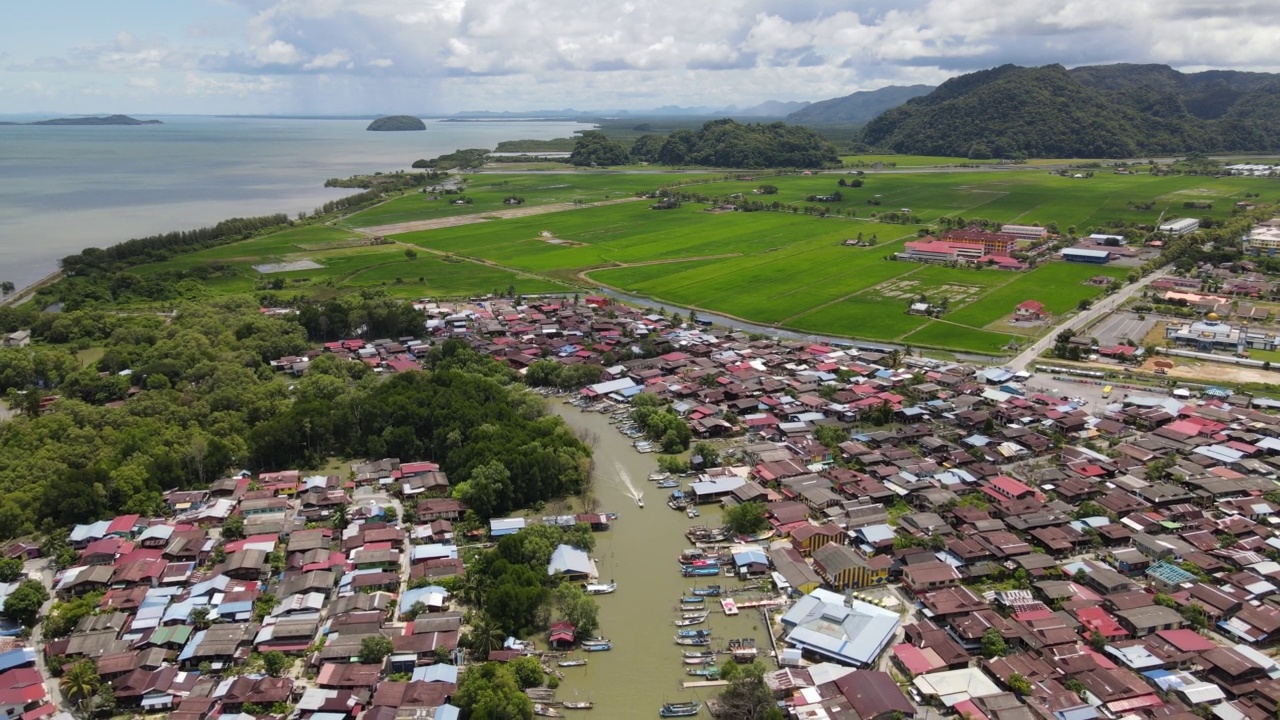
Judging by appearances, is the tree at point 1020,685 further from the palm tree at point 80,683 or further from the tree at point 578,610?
the palm tree at point 80,683

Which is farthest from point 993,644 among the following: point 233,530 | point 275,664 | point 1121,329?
point 1121,329

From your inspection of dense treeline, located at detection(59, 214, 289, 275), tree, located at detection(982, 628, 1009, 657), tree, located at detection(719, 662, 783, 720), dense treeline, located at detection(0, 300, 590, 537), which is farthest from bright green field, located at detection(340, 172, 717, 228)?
tree, located at detection(982, 628, 1009, 657)

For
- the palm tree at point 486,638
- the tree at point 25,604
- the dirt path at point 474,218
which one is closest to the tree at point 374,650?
the palm tree at point 486,638

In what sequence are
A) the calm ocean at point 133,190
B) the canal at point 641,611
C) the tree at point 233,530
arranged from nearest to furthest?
the canal at point 641,611
the tree at point 233,530
the calm ocean at point 133,190

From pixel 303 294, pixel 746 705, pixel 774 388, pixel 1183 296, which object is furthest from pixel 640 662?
pixel 1183 296

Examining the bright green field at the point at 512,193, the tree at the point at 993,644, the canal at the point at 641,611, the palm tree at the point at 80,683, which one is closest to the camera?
the palm tree at the point at 80,683

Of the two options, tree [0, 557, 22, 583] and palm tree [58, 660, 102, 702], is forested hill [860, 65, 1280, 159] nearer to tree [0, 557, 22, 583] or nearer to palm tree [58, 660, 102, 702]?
tree [0, 557, 22, 583]

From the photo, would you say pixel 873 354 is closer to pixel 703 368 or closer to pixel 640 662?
pixel 703 368
